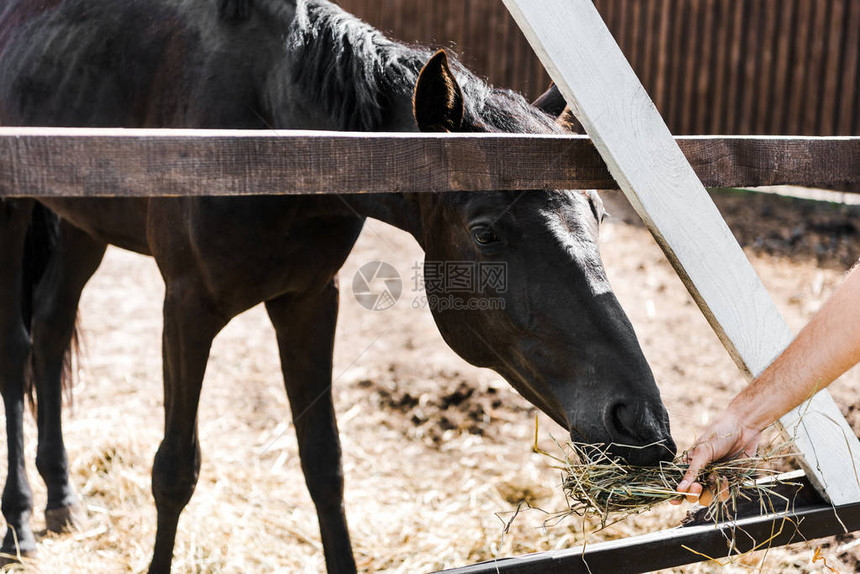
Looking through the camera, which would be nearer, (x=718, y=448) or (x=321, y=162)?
(x=321, y=162)

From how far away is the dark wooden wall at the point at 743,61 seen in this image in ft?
27.1

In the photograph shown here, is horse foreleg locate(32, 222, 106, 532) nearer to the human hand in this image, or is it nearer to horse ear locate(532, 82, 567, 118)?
horse ear locate(532, 82, 567, 118)

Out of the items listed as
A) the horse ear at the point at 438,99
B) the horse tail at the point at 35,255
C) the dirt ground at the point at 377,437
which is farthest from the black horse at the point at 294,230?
the dirt ground at the point at 377,437

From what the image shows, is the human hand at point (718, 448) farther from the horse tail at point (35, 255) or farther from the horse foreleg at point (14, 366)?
the horse tail at point (35, 255)

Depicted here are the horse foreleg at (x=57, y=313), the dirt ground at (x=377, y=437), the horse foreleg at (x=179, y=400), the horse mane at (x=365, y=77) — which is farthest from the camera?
the horse foreleg at (x=57, y=313)

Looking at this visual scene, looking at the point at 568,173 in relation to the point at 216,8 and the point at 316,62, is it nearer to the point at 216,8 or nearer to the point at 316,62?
the point at 316,62

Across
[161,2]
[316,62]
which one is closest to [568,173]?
[316,62]

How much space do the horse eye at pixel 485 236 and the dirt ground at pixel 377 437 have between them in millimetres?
716

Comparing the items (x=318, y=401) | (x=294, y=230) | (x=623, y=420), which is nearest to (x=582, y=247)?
(x=623, y=420)

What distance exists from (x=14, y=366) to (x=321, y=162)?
2601 millimetres

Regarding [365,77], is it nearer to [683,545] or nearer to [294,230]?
[294,230]

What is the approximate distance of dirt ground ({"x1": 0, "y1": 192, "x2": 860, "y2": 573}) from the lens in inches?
128

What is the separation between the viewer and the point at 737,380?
4578 millimetres

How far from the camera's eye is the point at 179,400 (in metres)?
2.67
